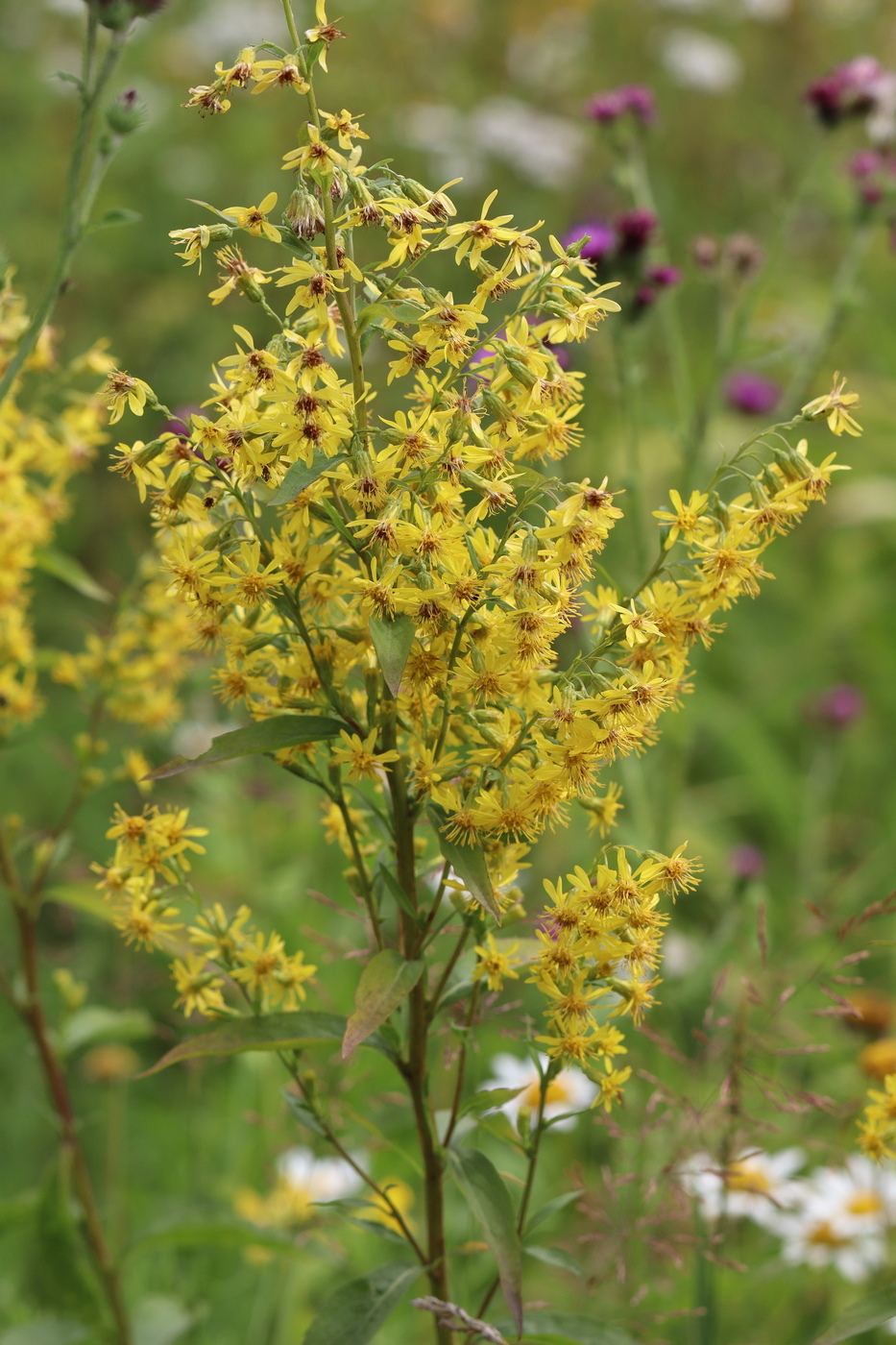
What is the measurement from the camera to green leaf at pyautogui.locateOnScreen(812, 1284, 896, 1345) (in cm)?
128

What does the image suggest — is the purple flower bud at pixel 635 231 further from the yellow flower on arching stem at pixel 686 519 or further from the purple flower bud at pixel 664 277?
the yellow flower on arching stem at pixel 686 519

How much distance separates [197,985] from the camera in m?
1.33

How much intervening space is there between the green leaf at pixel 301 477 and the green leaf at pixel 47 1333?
4.77 feet

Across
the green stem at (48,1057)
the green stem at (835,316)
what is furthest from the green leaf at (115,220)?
the green stem at (835,316)

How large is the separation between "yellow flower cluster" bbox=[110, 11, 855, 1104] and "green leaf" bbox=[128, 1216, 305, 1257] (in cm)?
76

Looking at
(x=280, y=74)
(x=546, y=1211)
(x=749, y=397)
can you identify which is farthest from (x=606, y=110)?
(x=546, y=1211)

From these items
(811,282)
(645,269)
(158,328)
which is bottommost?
(645,269)

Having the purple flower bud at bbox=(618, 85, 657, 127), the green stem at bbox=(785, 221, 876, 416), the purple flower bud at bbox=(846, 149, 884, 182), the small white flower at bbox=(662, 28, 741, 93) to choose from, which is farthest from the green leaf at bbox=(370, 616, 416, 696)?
the small white flower at bbox=(662, 28, 741, 93)

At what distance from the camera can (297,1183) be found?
261 centimetres

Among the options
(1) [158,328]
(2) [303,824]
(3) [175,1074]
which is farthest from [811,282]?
(3) [175,1074]

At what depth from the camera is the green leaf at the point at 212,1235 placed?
1774 millimetres

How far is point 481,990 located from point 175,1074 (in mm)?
2413

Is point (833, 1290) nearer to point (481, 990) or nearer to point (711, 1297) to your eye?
point (711, 1297)

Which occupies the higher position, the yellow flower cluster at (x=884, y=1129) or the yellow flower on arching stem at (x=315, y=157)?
the yellow flower on arching stem at (x=315, y=157)
